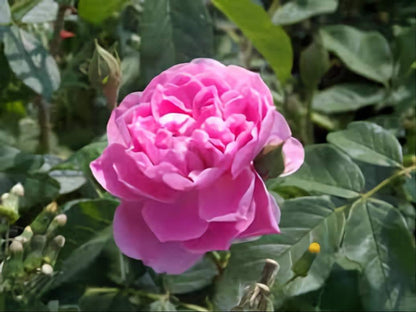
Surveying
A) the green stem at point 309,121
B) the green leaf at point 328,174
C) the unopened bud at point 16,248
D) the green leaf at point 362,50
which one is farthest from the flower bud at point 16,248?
the green leaf at point 362,50

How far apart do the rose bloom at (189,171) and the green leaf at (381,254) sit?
0.55 feet

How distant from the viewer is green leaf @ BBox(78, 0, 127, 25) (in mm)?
633

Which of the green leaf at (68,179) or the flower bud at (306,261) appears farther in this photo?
the green leaf at (68,179)

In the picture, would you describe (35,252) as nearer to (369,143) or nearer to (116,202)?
(116,202)

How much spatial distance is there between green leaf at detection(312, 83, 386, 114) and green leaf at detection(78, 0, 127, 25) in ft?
1.03

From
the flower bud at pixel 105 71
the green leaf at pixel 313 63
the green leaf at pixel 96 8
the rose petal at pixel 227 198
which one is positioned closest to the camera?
the rose petal at pixel 227 198

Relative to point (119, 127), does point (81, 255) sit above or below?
below

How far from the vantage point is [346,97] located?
860mm

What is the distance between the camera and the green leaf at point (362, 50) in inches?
33.4

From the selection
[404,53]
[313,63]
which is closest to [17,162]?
[313,63]

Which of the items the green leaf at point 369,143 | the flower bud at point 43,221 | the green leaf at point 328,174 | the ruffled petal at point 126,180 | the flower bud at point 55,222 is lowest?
the green leaf at point 328,174

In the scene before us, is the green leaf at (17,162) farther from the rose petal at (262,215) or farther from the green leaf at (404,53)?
the green leaf at (404,53)

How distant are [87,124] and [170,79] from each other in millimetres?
326

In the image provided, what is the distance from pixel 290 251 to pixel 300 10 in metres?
0.42
